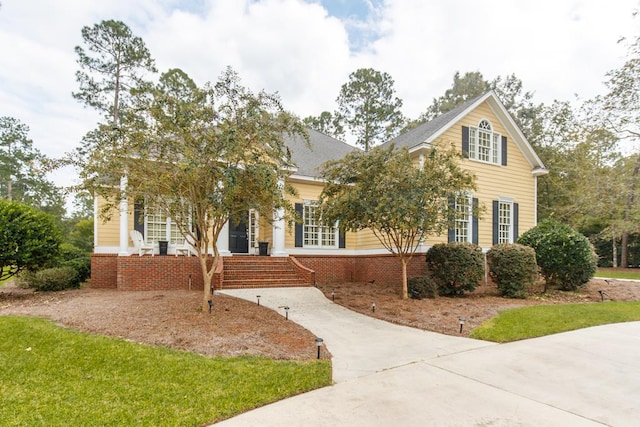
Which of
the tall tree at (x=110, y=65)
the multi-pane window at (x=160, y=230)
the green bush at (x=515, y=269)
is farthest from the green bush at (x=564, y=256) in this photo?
the tall tree at (x=110, y=65)

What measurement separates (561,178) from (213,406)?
28.7 metres

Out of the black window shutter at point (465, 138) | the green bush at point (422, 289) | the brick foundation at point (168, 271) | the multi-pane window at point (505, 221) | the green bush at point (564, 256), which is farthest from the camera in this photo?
the multi-pane window at point (505, 221)

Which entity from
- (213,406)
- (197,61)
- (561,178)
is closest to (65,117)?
(197,61)

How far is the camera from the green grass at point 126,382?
3238 millimetres

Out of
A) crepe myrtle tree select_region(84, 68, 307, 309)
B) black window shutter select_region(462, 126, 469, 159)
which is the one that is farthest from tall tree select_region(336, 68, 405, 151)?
crepe myrtle tree select_region(84, 68, 307, 309)

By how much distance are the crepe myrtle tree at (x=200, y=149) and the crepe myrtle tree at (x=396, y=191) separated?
Answer: 2.60 m

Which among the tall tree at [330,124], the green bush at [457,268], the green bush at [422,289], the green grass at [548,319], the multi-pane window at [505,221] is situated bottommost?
the green grass at [548,319]

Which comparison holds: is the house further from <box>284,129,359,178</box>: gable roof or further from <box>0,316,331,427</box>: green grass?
<box>0,316,331,427</box>: green grass

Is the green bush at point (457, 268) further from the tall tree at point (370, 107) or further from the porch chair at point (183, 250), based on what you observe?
the tall tree at point (370, 107)

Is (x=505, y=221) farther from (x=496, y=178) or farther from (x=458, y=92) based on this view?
(x=458, y=92)

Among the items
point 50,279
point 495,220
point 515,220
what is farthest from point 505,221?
point 50,279

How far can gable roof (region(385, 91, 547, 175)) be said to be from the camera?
41.3 ft

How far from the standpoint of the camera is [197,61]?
14164 millimetres

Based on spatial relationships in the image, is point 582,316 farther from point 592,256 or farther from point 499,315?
point 592,256
